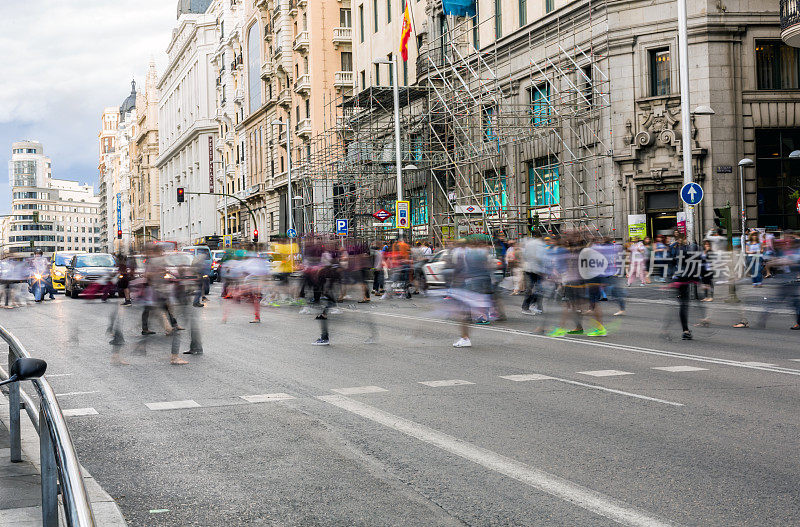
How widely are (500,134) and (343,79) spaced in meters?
27.2

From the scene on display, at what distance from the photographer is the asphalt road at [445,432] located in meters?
5.47

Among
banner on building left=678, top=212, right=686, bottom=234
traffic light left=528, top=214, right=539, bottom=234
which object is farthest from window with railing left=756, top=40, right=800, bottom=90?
banner on building left=678, top=212, right=686, bottom=234

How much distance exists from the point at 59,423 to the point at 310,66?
6117cm

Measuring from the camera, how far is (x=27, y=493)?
534 cm

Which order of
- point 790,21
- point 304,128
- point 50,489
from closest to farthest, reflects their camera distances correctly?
point 50,489 → point 790,21 → point 304,128

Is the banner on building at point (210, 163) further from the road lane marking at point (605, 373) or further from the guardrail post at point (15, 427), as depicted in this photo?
the guardrail post at point (15, 427)

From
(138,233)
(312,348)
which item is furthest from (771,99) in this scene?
(138,233)

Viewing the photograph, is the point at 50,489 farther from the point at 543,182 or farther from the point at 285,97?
the point at 285,97

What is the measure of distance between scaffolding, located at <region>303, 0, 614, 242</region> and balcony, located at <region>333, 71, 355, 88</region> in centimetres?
1217

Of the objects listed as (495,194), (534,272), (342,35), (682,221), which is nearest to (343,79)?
(342,35)

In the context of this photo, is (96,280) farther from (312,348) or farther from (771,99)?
(771,99)

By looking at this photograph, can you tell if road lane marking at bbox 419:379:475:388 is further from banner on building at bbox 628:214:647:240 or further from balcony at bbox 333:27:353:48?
balcony at bbox 333:27:353:48

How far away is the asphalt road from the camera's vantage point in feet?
18.0

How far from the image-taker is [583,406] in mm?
8664
